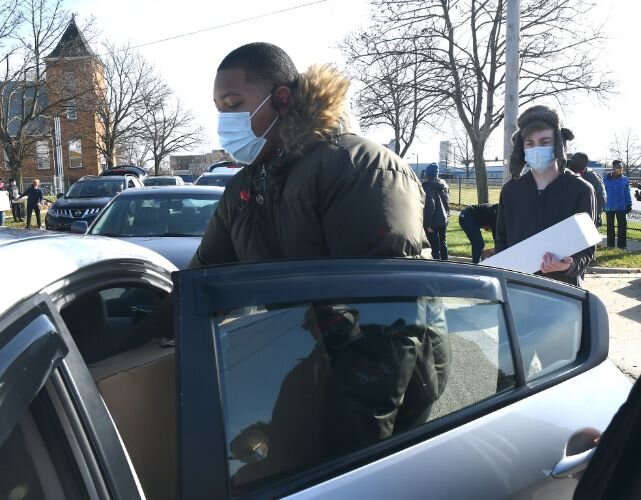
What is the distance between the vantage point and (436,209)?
9758 millimetres

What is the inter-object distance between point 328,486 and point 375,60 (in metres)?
19.1

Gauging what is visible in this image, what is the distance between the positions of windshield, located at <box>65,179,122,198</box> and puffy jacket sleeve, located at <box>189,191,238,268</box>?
45.0ft

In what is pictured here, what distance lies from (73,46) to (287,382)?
32.4 m

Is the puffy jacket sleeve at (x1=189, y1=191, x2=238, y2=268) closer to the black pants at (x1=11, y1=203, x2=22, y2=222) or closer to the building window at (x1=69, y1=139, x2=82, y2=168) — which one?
the black pants at (x1=11, y1=203, x2=22, y2=222)

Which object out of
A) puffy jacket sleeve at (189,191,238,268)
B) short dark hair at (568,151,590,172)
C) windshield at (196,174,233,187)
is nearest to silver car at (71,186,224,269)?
puffy jacket sleeve at (189,191,238,268)

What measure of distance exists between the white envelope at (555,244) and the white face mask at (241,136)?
137 cm

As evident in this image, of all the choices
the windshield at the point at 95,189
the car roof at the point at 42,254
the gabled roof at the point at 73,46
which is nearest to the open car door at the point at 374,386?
the car roof at the point at 42,254

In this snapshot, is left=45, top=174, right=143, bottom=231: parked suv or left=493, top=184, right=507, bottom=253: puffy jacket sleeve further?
left=45, top=174, right=143, bottom=231: parked suv

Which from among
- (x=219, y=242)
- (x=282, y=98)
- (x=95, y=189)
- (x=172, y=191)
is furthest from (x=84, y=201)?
(x=282, y=98)

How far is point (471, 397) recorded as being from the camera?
1.76m

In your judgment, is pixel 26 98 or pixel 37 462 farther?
pixel 26 98

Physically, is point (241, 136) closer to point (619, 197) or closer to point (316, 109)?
point (316, 109)

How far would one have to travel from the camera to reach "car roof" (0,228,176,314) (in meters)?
1.19

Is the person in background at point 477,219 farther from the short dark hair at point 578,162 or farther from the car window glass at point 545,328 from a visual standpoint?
the short dark hair at point 578,162
